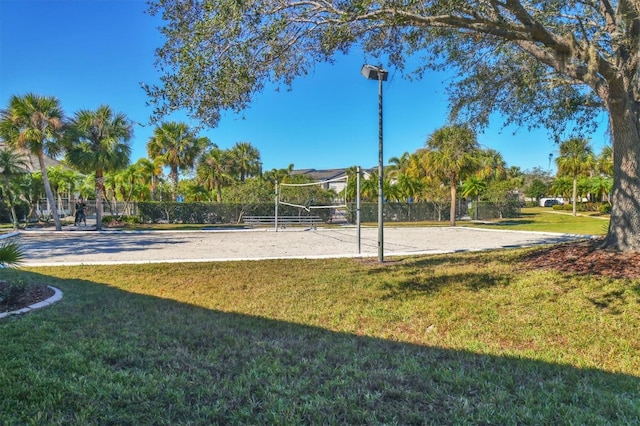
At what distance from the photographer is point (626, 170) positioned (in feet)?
22.0

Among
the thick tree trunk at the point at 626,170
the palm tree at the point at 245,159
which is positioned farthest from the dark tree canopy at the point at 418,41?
the palm tree at the point at 245,159

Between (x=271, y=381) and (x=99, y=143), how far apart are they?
20.9m

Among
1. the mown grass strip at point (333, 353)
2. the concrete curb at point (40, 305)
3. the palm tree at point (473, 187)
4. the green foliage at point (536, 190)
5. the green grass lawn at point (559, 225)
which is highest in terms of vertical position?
the green foliage at point (536, 190)

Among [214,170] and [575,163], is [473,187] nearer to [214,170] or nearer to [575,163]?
[575,163]

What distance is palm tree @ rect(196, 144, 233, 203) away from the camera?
3484 cm

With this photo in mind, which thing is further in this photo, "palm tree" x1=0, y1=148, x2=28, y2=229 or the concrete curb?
"palm tree" x1=0, y1=148, x2=28, y2=229

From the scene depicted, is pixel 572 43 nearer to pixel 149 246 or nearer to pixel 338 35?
pixel 338 35

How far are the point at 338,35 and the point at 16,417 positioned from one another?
17.4 feet

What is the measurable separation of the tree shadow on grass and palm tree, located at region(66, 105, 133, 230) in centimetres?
1766

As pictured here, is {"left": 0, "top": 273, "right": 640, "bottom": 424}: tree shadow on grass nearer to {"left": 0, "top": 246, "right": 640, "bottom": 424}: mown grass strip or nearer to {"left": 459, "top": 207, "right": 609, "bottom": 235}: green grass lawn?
{"left": 0, "top": 246, "right": 640, "bottom": 424}: mown grass strip

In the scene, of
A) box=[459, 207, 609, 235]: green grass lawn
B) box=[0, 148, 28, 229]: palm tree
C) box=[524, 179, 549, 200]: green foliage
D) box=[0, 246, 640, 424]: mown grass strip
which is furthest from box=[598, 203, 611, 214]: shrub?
box=[0, 148, 28, 229]: palm tree

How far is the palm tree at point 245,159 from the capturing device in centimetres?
3806

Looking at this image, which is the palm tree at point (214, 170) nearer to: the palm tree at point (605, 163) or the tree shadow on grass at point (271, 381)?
the tree shadow on grass at point (271, 381)

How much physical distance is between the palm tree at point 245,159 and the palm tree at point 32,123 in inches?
773
